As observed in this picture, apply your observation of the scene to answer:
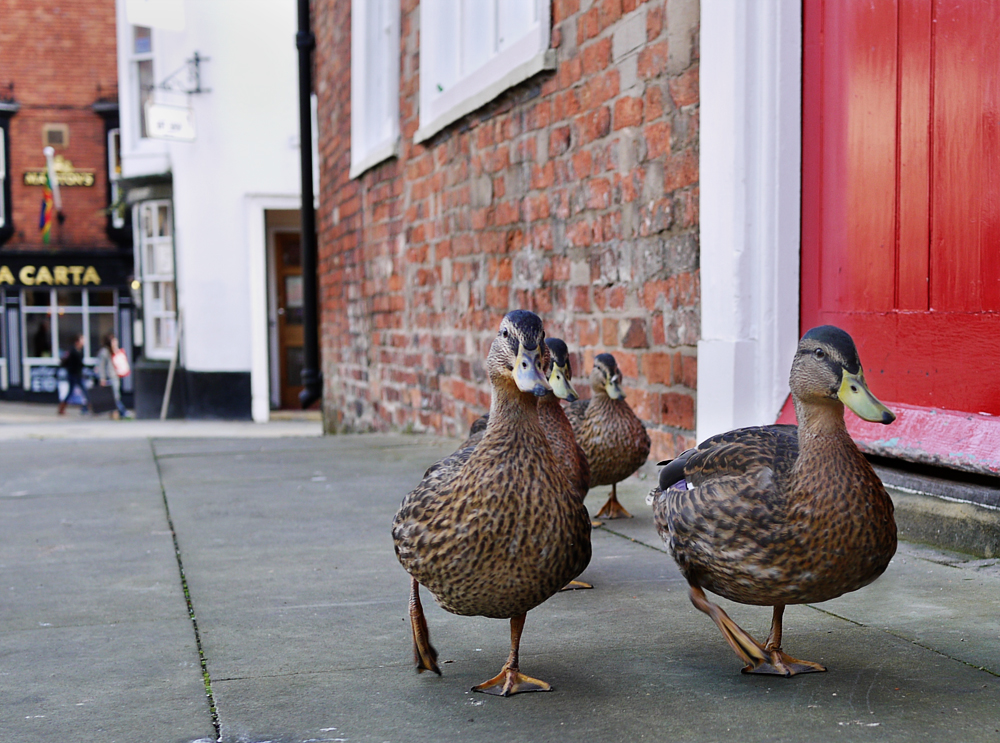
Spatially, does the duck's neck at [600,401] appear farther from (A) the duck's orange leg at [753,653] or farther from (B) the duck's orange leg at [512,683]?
(B) the duck's orange leg at [512,683]

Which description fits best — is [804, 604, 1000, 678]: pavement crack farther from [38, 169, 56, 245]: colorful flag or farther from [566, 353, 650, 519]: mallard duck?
[38, 169, 56, 245]: colorful flag

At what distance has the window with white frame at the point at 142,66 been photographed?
19375 millimetres

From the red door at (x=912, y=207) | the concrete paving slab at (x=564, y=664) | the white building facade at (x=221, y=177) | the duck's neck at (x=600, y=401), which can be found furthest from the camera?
the white building facade at (x=221, y=177)

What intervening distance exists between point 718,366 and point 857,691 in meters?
2.40

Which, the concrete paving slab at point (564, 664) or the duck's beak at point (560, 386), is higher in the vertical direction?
the duck's beak at point (560, 386)

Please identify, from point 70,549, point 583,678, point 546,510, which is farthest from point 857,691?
point 70,549

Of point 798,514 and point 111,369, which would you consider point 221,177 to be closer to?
point 111,369

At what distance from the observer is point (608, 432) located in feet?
14.4

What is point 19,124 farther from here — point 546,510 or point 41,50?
point 546,510

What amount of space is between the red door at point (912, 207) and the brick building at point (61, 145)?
931 inches

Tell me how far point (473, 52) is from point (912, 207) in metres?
4.30

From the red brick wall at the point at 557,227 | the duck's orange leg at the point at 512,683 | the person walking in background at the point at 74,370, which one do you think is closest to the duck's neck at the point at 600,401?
the red brick wall at the point at 557,227

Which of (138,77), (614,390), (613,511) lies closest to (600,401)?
(614,390)

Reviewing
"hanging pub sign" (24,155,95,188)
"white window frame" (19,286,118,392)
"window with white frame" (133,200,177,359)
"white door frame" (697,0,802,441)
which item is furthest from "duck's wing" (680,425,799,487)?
"hanging pub sign" (24,155,95,188)
